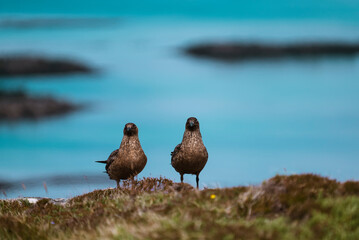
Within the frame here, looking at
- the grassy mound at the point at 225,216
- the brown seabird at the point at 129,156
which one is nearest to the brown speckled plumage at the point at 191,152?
the brown seabird at the point at 129,156

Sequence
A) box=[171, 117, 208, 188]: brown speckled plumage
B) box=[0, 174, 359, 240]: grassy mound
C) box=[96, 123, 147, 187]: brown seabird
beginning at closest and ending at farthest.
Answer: box=[0, 174, 359, 240]: grassy mound → box=[171, 117, 208, 188]: brown speckled plumage → box=[96, 123, 147, 187]: brown seabird

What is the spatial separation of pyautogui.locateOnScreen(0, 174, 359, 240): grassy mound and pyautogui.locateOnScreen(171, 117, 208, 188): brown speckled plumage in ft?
9.49

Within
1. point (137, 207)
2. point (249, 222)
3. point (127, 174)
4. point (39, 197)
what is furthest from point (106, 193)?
point (249, 222)

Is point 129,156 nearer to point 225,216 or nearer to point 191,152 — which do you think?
point 191,152

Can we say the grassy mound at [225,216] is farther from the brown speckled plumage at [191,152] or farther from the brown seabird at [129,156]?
the brown speckled plumage at [191,152]

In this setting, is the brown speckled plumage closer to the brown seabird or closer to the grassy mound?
the brown seabird

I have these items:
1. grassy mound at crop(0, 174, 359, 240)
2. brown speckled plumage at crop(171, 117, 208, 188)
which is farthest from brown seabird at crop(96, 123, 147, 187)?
grassy mound at crop(0, 174, 359, 240)

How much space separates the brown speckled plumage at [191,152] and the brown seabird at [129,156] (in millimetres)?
1076

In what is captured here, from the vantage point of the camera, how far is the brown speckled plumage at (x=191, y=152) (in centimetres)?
1636

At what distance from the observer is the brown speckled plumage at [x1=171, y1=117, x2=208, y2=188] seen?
53.7ft

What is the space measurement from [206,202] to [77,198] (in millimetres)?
6767

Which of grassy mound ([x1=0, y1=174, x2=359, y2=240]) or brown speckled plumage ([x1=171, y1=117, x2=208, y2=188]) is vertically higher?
brown speckled plumage ([x1=171, y1=117, x2=208, y2=188])

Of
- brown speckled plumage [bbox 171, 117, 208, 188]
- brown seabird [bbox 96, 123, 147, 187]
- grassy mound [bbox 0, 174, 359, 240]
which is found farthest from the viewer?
brown seabird [bbox 96, 123, 147, 187]

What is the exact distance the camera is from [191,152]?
1634 cm
